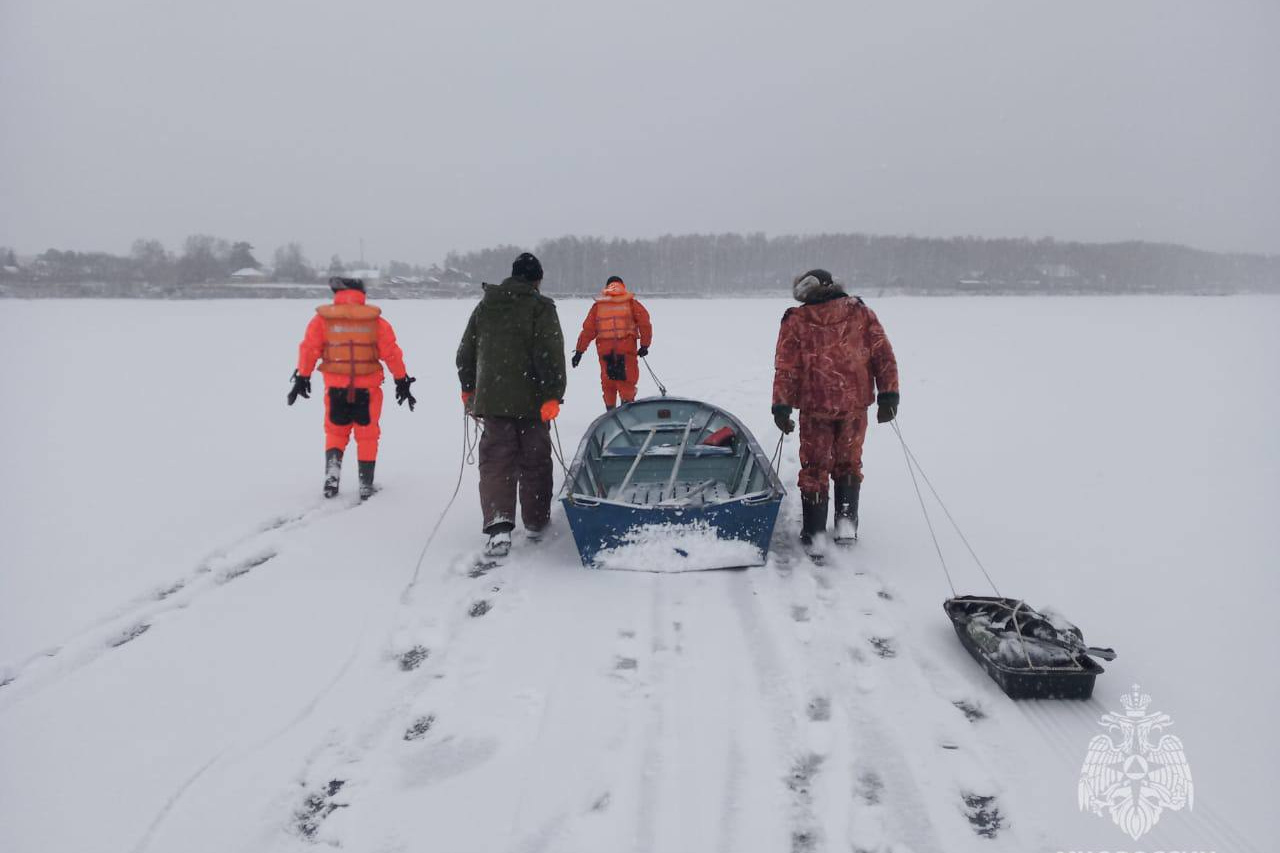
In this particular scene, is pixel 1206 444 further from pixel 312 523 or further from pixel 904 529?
pixel 312 523

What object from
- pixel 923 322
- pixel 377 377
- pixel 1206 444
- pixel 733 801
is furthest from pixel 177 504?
pixel 923 322

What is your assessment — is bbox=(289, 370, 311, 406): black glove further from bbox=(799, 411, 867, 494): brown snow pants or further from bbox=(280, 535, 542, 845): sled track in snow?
bbox=(799, 411, 867, 494): brown snow pants

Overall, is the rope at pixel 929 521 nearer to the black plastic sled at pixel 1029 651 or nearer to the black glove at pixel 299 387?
the black plastic sled at pixel 1029 651

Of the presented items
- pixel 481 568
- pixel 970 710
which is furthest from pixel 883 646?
pixel 481 568

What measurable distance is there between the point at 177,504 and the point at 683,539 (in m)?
3.69

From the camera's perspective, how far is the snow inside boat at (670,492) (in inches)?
141

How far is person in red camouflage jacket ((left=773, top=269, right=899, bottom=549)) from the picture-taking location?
3.84 m

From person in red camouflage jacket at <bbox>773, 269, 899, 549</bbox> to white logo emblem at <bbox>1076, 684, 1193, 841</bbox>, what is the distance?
1739 millimetres

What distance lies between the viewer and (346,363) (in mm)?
4719

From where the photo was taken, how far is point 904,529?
173 inches

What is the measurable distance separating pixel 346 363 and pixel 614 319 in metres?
2.63

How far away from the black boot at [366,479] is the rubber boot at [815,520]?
121 inches

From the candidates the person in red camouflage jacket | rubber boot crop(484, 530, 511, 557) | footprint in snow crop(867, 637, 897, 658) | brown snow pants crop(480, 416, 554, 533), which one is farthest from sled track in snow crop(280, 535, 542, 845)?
the person in red camouflage jacket

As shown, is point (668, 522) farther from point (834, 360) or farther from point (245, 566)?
point (245, 566)
